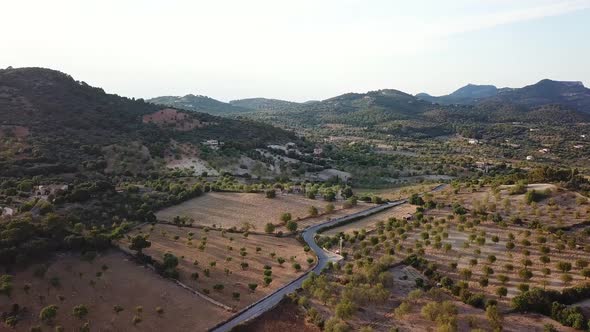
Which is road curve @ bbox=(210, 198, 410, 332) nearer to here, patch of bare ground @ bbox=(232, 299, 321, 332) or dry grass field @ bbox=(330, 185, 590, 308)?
patch of bare ground @ bbox=(232, 299, 321, 332)

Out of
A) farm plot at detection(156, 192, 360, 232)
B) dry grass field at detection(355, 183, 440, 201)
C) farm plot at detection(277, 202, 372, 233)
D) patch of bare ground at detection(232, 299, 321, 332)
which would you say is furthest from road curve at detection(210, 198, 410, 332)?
dry grass field at detection(355, 183, 440, 201)

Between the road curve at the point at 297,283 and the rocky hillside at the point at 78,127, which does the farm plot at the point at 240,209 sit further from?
the rocky hillside at the point at 78,127

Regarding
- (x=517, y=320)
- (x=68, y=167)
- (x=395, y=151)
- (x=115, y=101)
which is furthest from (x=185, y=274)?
(x=395, y=151)

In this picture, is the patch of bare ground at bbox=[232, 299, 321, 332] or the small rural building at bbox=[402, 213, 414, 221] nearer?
the patch of bare ground at bbox=[232, 299, 321, 332]

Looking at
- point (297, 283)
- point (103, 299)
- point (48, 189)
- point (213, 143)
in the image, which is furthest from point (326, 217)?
point (213, 143)

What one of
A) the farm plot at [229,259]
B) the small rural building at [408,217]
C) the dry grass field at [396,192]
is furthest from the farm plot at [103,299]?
the dry grass field at [396,192]

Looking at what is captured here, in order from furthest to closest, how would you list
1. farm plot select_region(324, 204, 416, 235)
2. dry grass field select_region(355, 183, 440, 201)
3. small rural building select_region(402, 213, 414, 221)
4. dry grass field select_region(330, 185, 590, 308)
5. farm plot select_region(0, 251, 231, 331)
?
dry grass field select_region(355, 183, 440, 201), small rural building select_region(402, 213, 414, 221), farm plot select_region(324, 204, 416, 235), dry grass field select_region(330, 185, 590, 308), farm plot select_region(0, 251, 231, 331)
